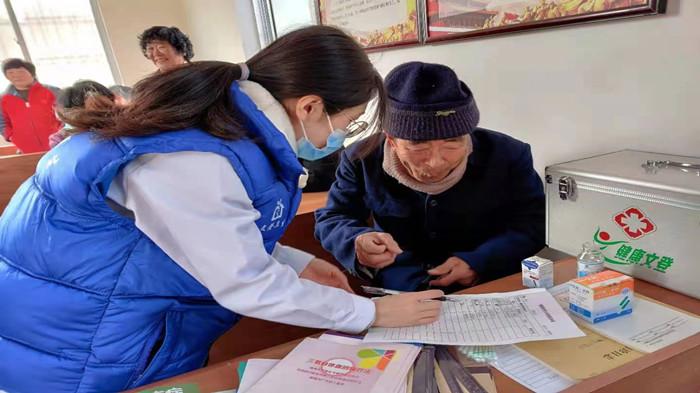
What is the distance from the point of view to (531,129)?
4.17ft

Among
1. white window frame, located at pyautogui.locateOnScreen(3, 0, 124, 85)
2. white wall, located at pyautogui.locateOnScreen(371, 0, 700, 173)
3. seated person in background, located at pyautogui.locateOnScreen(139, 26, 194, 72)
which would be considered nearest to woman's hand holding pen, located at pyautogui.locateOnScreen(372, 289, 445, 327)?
white wall, located at pyautogui.locateOnScreen(371, 0, 700, 173)

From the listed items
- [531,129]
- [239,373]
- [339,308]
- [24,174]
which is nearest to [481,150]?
[531,129]

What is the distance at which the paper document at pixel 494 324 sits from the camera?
696mm

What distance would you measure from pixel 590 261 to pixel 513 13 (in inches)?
27.0

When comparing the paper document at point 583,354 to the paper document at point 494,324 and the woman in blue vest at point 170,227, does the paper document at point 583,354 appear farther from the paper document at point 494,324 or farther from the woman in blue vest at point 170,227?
the woman in blue vest at point 170,227

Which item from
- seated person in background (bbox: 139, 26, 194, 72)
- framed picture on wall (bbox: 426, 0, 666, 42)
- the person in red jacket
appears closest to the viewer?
framed picture on wall (bbox: 426, 0, 666, 42)

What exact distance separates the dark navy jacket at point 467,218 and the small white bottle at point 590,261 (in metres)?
0.18

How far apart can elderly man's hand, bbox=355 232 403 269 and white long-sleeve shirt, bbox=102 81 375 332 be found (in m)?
0.38

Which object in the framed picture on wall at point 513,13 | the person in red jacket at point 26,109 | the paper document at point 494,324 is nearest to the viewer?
the paper document at point 494,324

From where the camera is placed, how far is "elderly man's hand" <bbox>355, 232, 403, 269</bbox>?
3.43 ft

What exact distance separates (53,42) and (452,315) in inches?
205

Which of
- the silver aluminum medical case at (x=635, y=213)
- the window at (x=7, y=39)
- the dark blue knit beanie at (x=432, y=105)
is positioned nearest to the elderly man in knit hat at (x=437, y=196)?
the dark blue knit beanie at (x=432, y=105)

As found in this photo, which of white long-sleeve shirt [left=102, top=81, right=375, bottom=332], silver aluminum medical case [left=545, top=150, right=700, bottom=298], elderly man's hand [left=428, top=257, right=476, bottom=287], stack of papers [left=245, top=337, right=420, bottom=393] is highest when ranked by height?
white long-sleeve shirt [left=102, top=81, right=375, bottom=332]

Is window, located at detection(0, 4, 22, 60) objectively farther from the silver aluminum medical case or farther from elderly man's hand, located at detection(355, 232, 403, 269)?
the silver aluminum medical case
